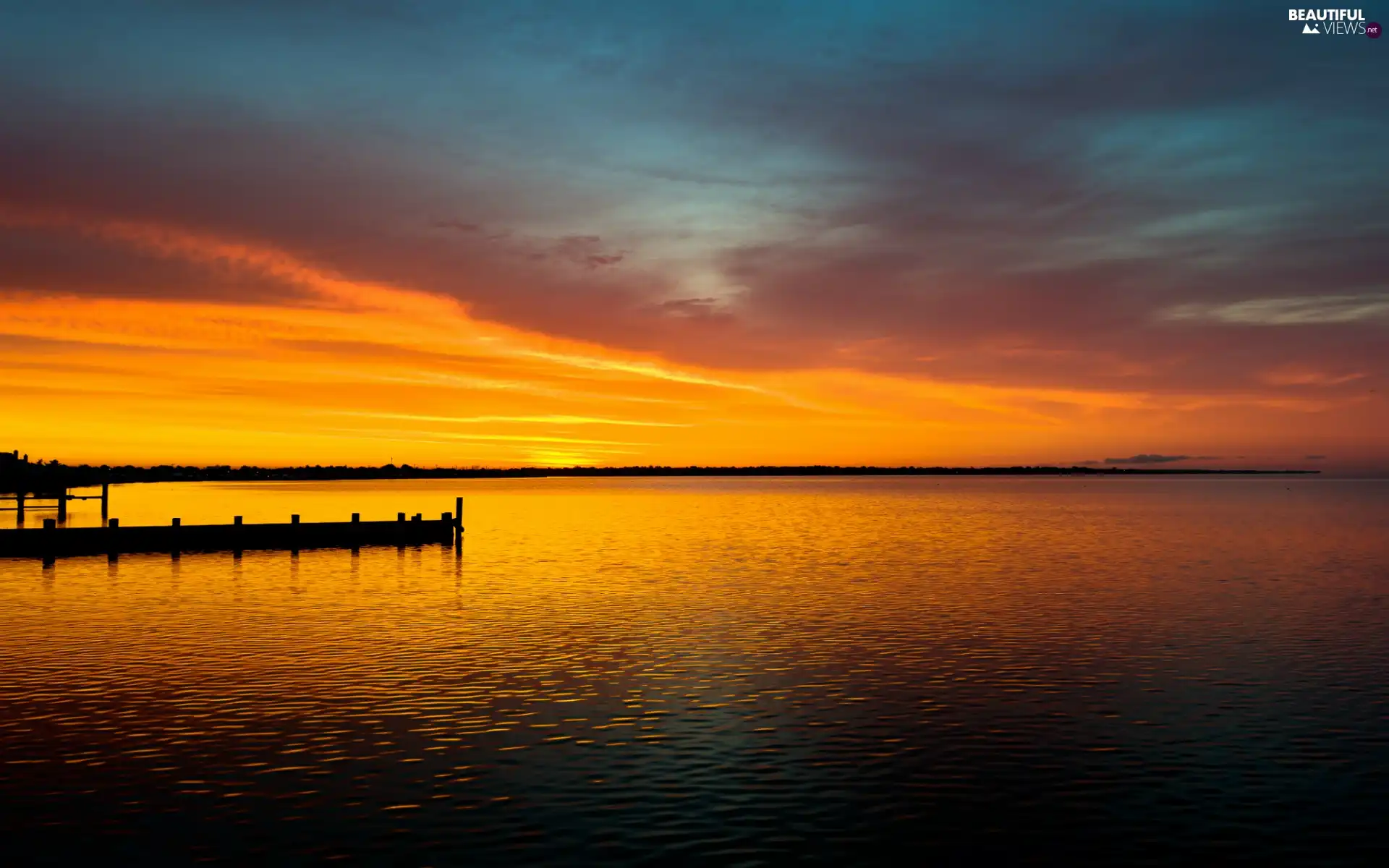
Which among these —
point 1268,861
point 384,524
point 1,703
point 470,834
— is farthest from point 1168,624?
point 384,524

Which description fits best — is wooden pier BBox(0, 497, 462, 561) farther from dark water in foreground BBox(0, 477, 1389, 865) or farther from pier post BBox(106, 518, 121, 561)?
dark water in foreground BBox(0, 477, 1389, 865)

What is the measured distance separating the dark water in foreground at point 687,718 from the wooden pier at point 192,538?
7.41 meters

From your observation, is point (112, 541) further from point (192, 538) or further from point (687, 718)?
point (687, 718)

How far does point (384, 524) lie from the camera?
231ft

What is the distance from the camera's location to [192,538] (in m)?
62.9

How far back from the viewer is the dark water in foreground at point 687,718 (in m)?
16.2

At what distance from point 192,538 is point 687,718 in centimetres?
4863

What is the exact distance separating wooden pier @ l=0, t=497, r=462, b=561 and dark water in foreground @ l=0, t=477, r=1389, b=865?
7412 mm

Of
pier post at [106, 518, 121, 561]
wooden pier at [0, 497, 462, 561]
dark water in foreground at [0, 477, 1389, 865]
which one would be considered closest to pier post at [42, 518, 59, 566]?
wooden pier at [0, 497, 462, 561]

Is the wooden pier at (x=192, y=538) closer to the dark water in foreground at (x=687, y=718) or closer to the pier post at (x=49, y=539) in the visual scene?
the pier post at (x=49, y=539)

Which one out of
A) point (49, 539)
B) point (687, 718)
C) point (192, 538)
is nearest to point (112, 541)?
point (49, 539)

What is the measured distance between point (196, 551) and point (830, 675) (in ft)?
153

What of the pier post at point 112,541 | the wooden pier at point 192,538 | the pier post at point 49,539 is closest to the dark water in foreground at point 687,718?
the pier post at point 49,539

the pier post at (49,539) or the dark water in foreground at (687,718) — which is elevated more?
the pier post at (49,539)
